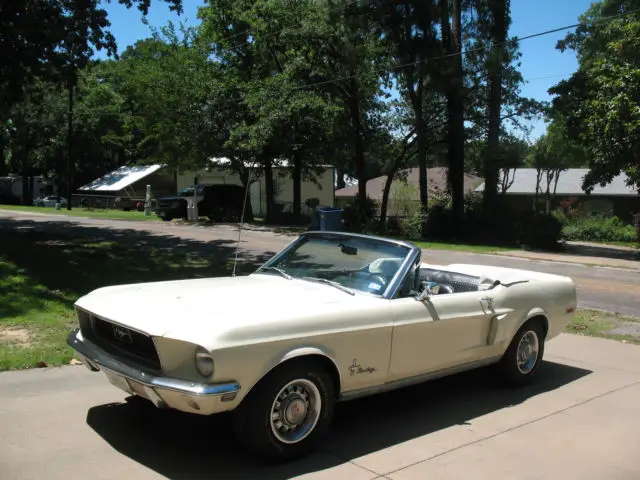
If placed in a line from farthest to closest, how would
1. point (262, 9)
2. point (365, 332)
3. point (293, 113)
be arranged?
1. point (262, 9)
2. point (293, 113)
3. point (365, 332)

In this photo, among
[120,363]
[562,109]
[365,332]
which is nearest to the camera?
[120,363]

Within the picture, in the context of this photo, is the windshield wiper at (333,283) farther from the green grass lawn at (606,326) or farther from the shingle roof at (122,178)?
the shingle roof at (122,178)

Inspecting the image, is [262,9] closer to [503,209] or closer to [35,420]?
[503,209]

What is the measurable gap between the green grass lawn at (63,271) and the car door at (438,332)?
57.7 inches

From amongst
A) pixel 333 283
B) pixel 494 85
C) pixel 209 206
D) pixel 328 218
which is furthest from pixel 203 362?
pixel 209 206

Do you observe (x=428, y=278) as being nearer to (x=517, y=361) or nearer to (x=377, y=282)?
(x=517, y=361)

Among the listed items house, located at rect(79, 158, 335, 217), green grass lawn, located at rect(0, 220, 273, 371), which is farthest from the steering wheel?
house, located at rect(79, 158, 335, 217)

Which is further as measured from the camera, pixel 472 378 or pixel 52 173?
pixel 52 173

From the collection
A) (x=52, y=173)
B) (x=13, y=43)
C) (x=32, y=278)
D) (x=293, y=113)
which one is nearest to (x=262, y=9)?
(x=293, y=113)

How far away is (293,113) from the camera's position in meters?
27.1

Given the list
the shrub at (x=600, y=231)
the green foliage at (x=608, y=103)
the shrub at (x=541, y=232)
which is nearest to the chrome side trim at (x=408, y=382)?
the green foliage at (x=608, y=103)

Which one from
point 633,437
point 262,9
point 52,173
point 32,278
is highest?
point 262,9

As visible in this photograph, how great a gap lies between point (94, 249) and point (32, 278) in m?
3.99

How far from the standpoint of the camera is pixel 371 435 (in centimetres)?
457
